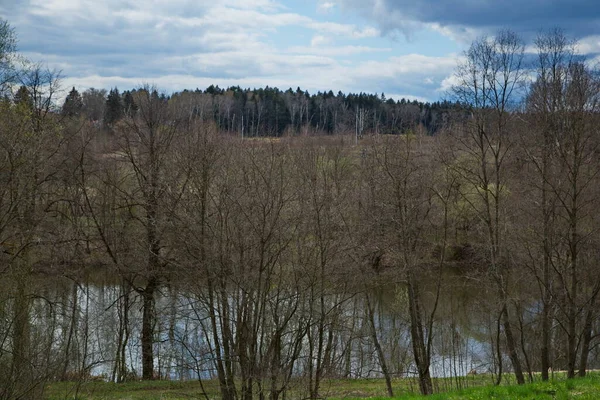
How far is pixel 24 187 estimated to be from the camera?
54.6 feet

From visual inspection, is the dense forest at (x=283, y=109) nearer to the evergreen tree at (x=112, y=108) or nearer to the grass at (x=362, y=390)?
the evergreen tree at (x=112, y=108)

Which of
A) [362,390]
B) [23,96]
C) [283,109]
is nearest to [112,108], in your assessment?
[283,109]

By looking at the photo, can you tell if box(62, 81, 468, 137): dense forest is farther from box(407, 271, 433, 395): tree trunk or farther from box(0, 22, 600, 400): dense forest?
box(407, 271, 433, 395): tree trunk

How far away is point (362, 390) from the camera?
2155 cm

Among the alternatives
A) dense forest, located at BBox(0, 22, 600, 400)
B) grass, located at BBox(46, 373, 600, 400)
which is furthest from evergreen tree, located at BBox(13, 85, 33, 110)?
grass, located at BBox(46, 373, 600, 400)

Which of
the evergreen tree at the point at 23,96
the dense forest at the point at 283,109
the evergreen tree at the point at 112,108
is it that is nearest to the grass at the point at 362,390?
the evergreen tree at the point at 23,96

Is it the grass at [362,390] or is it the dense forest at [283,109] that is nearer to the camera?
the grass at [362,390]

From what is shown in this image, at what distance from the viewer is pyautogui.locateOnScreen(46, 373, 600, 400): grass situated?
11672 mm

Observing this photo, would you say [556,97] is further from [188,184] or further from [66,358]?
[66,358]

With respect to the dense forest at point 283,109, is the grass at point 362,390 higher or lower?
lower

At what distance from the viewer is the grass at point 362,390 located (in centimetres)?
1167

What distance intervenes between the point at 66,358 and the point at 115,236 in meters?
9.11

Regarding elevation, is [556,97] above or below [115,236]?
above

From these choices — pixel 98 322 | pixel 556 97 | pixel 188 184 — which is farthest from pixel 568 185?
pixel 98 322
